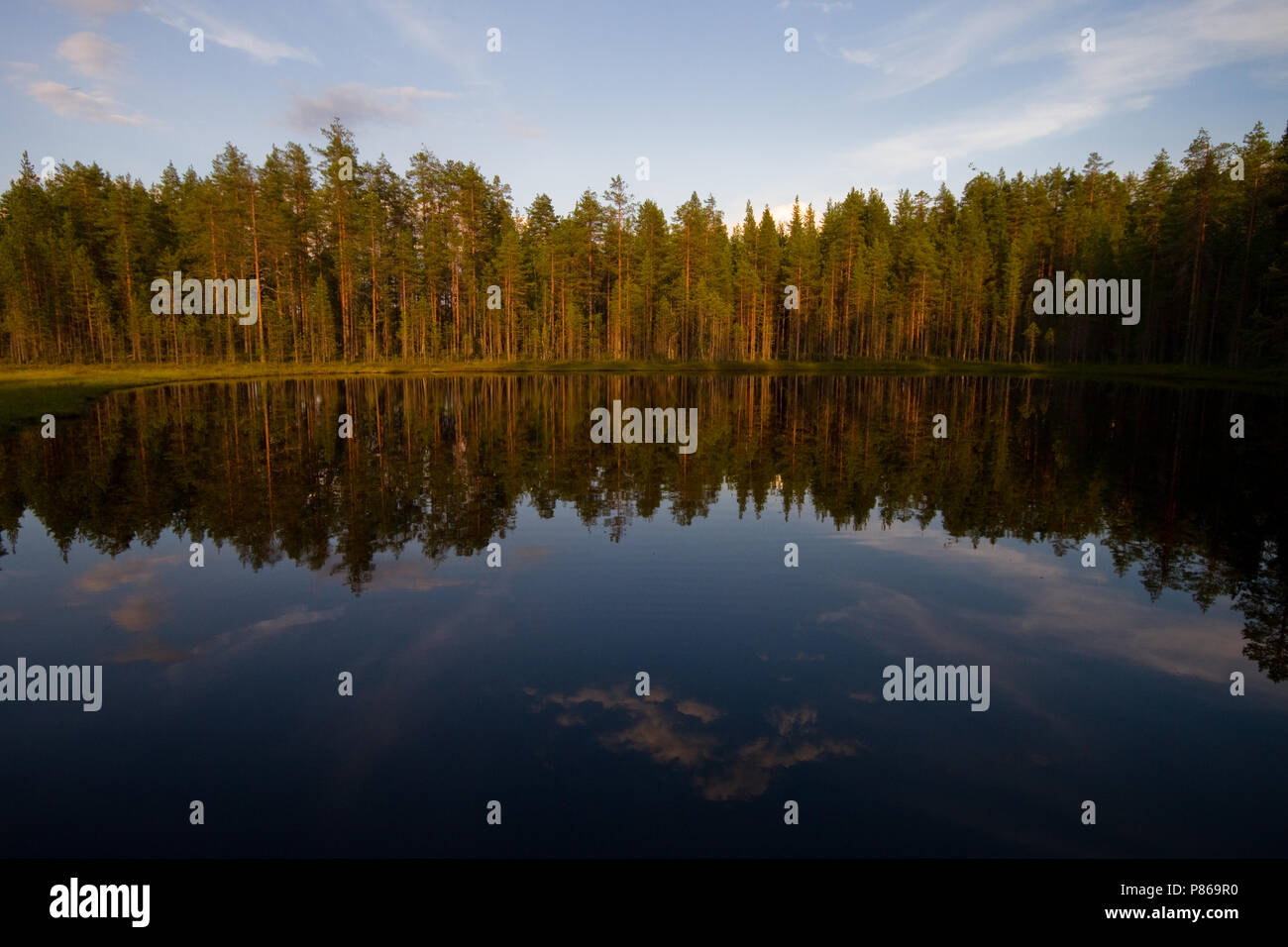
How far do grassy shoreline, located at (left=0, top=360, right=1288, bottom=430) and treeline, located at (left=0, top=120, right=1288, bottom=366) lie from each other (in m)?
4.77

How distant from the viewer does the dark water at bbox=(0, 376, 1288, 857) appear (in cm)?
702

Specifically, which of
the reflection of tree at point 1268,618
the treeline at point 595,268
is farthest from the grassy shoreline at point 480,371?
the reflection of tree at point 1268,618

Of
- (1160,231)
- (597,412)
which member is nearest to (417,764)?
(597,412)

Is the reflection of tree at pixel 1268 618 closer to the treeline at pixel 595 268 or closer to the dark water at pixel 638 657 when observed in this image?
the dark water at pixel 638 657

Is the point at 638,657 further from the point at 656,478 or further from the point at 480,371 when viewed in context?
the point at 480,371

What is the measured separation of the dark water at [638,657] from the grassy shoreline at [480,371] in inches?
1112

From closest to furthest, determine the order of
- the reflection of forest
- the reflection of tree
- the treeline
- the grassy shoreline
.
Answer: the reflection of tree, the reflection of forest, the grassy shoreline, the treeline

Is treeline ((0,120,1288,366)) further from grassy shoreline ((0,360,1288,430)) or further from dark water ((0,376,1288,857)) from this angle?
dark water ((0,376,1288,857))

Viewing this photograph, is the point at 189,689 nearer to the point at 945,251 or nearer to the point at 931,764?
the point at 931,764

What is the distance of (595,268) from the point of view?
10900cm

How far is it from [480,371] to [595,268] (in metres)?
31.2

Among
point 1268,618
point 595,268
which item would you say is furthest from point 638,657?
point 595,268

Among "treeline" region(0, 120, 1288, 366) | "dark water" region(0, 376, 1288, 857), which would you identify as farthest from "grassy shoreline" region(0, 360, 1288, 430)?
"dark water" region(0, 376, 1288, 857)

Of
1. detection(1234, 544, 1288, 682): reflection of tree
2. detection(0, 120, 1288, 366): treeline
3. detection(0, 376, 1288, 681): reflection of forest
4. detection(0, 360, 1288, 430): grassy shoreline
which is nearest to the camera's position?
detection(1234, 544, 1288, 682): reflection of tree
